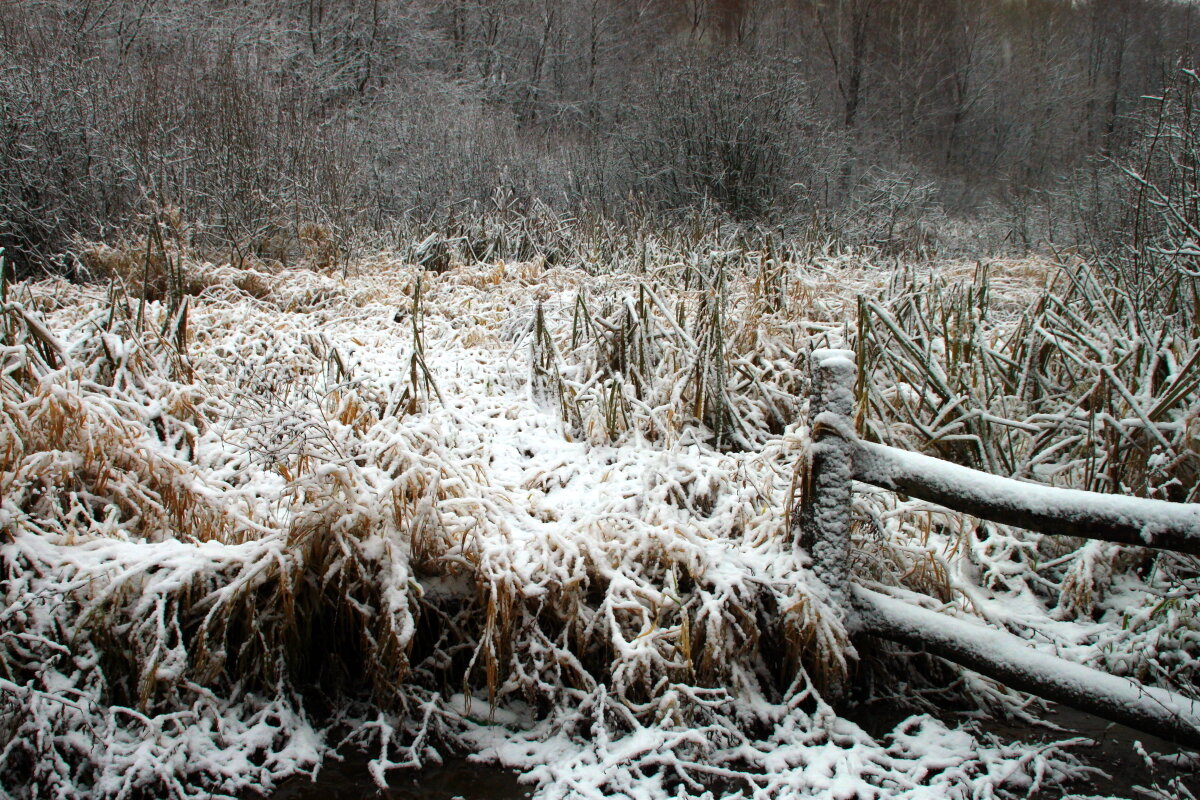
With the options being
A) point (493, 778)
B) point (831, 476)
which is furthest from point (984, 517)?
point (493, 778)

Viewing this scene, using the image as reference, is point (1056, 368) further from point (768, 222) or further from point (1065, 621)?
point (768, 222)

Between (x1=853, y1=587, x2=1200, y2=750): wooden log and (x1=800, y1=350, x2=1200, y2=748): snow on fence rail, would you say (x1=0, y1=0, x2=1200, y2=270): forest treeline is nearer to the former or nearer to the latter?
(x1=800, y1=350, x2=1200, y2=748): snow on fence rail

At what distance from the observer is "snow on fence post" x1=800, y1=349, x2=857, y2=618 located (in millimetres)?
2328

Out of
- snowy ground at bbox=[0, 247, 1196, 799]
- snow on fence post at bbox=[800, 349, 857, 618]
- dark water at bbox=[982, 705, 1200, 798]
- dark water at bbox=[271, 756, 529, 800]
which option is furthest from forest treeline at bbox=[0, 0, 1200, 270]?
dark water at bbox=[271, 756, 529, 800]

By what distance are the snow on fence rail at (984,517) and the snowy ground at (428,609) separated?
0.45ft

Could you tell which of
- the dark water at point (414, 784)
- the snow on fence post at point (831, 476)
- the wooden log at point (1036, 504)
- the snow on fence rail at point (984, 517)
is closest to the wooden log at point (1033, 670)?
the snow on fence rail at point (984, 517)

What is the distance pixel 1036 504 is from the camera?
2025mm

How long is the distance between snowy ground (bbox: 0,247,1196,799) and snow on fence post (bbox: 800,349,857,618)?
81 millimetres

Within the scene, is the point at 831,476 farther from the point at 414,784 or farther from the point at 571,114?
the point at 571,114

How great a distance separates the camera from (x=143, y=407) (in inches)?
128

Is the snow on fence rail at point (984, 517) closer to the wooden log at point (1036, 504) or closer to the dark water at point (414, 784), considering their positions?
the wooden log at point (1036, 504)

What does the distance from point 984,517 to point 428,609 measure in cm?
181

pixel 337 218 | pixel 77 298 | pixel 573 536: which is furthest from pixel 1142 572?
pixel 337 218

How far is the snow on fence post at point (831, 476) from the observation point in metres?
2.33
